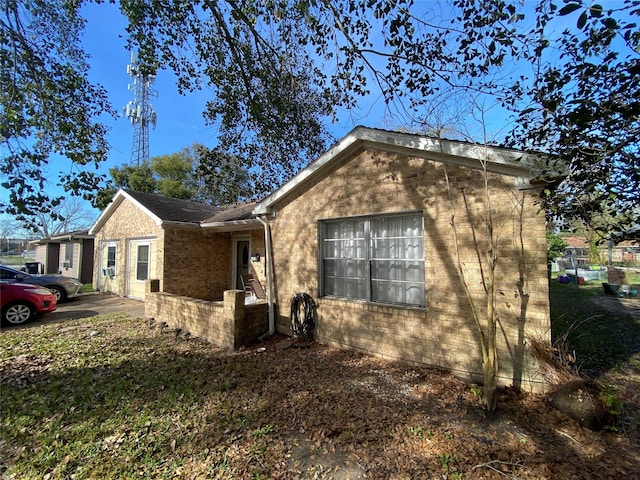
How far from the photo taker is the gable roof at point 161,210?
10891mm

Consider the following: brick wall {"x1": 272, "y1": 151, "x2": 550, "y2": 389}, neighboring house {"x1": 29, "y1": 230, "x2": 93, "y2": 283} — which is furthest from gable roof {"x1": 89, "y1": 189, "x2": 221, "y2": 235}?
brick wall {"x1": 272, "y1": 151, "x2": 550, "y2": 389}

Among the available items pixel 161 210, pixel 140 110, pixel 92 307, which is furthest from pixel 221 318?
pixel 140 110

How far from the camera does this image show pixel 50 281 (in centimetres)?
1128

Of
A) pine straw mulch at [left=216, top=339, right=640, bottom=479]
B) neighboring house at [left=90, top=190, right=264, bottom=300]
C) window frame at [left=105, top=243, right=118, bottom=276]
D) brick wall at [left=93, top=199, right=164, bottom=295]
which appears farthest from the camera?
window frame at [left=105, top=243, right=118, bottom=276]

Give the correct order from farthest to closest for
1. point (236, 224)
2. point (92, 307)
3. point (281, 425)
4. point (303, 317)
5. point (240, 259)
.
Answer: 1. point (240, 259)
2. point (92, 307)
3. point (236, 224)
4. point (303, 317)
5. point (281, 425)

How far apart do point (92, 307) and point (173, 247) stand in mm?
3523

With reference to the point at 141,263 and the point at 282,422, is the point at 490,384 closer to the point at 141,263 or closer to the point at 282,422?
the point at 282,422

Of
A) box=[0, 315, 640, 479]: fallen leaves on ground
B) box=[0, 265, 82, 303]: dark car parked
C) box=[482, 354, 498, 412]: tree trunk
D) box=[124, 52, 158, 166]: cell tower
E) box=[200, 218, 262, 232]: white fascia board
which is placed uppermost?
box=[124, 52, 158, 166]: cell tower

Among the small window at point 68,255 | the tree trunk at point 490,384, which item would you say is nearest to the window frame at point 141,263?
the small window at point 68,255

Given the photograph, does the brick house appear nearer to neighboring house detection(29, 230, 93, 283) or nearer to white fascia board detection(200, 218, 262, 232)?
white fascia board detection(200, 218, 262, 232)

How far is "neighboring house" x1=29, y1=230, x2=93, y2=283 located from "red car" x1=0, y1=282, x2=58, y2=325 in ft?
27.8

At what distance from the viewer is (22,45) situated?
5043 mm

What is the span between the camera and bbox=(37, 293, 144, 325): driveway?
9141mm

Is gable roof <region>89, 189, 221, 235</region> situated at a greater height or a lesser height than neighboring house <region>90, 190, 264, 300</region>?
greater
